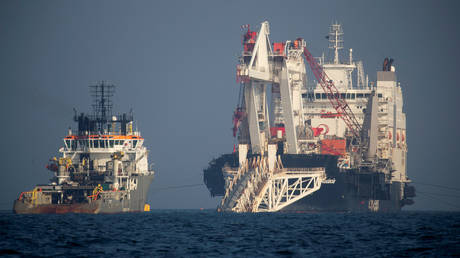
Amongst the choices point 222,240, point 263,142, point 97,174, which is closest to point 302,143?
point 263,142

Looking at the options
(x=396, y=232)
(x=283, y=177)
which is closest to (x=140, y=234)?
(x=396, y=232)

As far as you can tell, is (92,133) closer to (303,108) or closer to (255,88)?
(255,88)

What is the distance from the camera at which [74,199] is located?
91938mm

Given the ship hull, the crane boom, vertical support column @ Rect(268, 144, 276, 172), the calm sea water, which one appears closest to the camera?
the calm sea water

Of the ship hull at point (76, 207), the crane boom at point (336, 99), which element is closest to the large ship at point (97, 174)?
the ship hull at point (76, 207)

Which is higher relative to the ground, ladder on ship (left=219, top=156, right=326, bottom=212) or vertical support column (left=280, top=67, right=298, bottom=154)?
vertical support column (left=280, top=67, right=298, bottom=154)

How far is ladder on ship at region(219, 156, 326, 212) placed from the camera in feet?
337

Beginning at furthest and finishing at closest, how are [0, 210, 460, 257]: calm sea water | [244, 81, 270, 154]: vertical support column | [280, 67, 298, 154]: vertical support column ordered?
[280, 67, 298, 154]: vertical support column
[244, 81, 270, 154]: vertical support column
[0, 210, 460, 257]: calm sea water

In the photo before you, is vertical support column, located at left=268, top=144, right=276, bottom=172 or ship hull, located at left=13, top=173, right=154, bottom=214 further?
vertical support column, located at left=268, top=144, right=276, bottom=172

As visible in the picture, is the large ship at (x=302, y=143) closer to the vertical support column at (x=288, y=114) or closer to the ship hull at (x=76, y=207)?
the vertical support column at (x=288, y=114)

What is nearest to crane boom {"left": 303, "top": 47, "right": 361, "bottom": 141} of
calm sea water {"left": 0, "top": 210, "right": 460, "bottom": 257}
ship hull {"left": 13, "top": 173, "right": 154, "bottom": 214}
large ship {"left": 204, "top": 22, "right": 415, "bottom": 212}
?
large ship {"left": 204, "top": 22, "right": 415, "bottom": 212}

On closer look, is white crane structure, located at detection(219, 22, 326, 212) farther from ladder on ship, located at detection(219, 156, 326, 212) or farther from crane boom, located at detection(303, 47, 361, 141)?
crane boom, located at detection(303, 47, 361, 141)

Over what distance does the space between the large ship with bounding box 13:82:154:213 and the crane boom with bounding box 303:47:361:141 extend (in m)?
33.0

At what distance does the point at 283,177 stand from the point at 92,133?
2519cm
